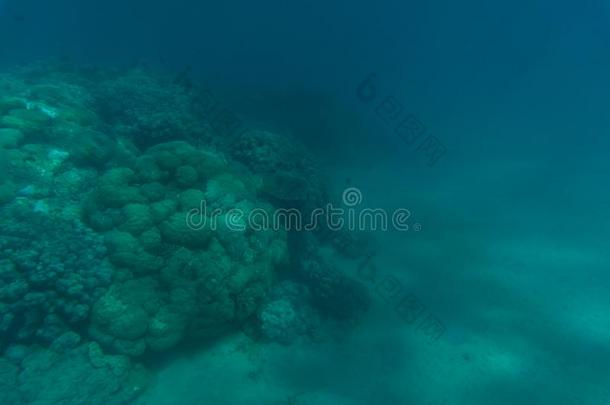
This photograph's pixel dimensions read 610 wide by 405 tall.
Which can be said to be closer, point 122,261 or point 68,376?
point 68,376

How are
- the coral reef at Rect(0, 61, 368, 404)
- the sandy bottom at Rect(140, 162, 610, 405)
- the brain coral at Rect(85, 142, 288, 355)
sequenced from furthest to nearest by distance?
the sandy bottom at Rect(140, 162, 610, 405) < the brain coral at Rect(85, 142, 288, 355) < the coral reef at Rect(0, 61, 368, 404)

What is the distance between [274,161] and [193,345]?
601 centimetres

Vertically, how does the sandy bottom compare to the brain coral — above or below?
above

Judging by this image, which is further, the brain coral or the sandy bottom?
the sandy bottom

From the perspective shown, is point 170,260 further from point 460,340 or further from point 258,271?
point 460,340

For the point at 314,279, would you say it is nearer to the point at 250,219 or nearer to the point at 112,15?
the point at 250,219

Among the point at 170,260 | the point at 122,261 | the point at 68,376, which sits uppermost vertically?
the point at 170,260

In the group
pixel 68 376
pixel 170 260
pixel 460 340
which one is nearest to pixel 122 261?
pixel 170 260

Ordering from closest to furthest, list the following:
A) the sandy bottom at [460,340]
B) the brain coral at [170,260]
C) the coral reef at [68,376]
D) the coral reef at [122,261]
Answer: the coral reef at [68,376], the coral reef at [122,261], the brain coral at [170,260], the sandy bottom at [460,340]

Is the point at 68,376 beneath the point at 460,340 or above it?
beneath

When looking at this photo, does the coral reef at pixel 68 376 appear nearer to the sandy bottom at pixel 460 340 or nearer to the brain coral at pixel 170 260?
the brain coral at pixel 170 260

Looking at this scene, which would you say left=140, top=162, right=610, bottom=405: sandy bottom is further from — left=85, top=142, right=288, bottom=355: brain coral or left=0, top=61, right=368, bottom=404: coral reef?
left=85, top=142, right=288, bottom=355: brain coral

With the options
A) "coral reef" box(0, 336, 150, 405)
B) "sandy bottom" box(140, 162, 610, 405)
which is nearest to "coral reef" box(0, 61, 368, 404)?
"coral reef" box(0, 336, 150, 405)

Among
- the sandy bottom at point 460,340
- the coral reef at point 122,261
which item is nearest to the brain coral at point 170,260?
the coral reef at point 122,261
